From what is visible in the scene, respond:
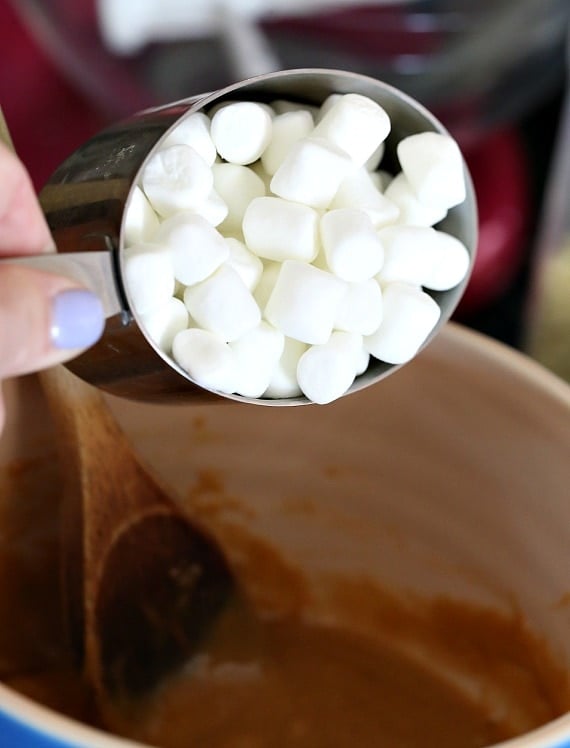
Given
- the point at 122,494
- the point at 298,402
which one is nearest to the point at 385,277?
the point at 298,402

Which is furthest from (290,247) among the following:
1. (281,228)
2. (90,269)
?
(90,269)

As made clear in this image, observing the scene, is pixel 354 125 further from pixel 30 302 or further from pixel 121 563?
pixel 121 563

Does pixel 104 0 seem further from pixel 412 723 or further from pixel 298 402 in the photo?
pixel 412 723

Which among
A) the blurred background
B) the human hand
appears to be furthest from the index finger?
the blurred background

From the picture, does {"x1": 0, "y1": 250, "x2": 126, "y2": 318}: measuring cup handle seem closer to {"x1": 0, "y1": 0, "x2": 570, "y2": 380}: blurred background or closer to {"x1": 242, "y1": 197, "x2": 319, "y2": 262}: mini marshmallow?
{"x1": 242, "y1": 197, "x2": 319, "y2": 262}: mini marshmallow

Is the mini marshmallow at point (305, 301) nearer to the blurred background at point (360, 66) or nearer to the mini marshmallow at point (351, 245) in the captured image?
the mini marshmallow at point (351, 245)

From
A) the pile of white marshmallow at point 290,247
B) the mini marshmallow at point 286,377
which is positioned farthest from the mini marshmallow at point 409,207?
the mini marshmallow at point 286,377

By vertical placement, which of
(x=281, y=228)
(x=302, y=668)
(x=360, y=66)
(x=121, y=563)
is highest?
(x=281, y=228)

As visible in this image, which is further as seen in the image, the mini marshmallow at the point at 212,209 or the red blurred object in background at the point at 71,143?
the red blurred object in background at the point at 71,143
